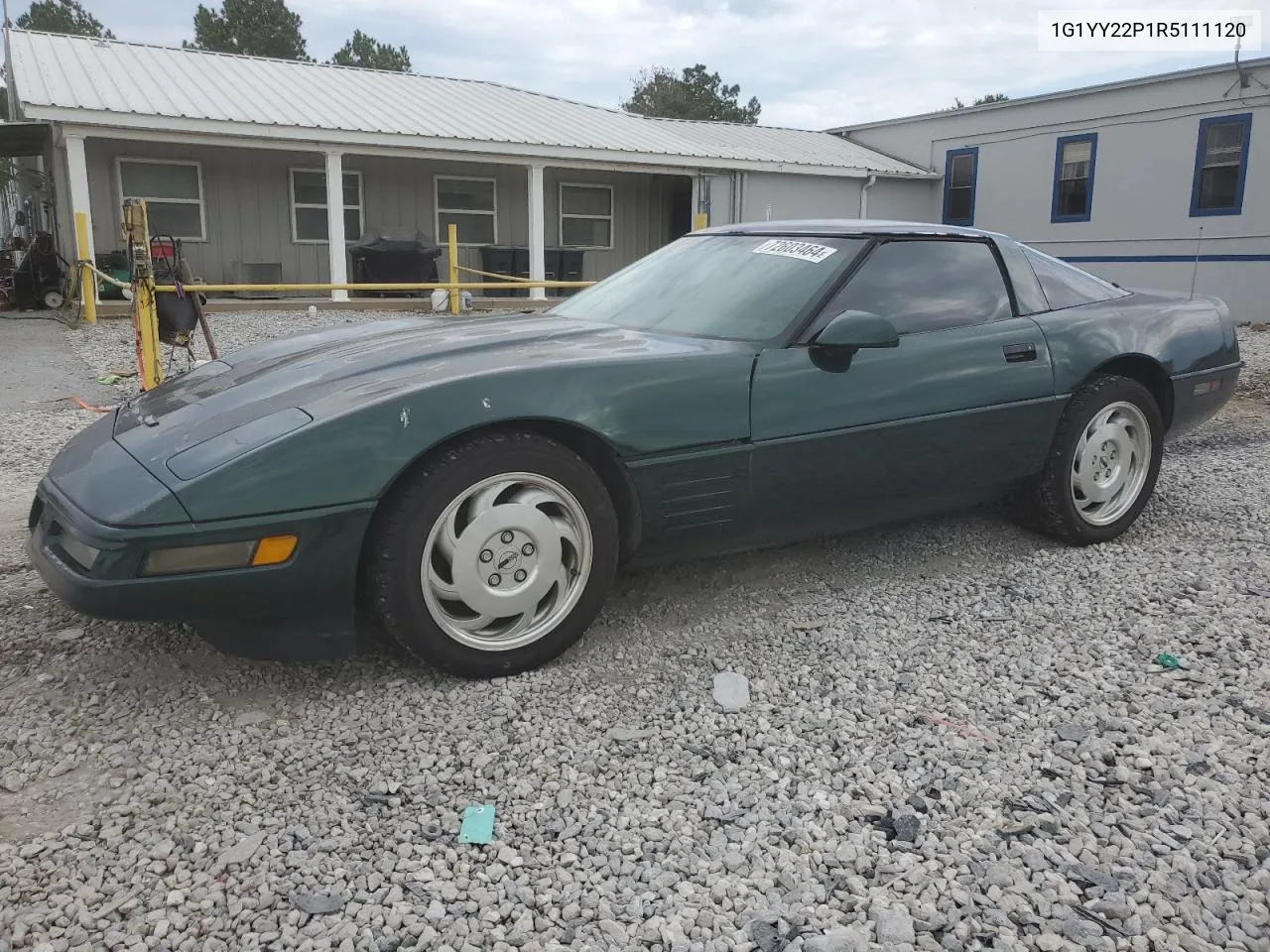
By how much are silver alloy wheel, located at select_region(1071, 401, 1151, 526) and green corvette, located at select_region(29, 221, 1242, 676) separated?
0.01m

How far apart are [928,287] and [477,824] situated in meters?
2.56

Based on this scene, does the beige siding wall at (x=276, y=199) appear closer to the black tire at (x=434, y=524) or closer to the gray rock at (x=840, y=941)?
the black tire at (x=434, y=524)

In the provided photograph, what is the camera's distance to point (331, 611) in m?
2.57

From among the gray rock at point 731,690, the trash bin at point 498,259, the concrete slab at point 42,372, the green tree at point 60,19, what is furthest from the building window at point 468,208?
the green tree at point 60,19

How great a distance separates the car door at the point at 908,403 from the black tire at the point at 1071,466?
0.09 m

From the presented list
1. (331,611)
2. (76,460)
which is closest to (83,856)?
(331,611)

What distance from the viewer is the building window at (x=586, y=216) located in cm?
1909

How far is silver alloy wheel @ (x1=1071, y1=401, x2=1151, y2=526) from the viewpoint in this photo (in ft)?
13.4

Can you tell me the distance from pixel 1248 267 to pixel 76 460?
17404 millimetres

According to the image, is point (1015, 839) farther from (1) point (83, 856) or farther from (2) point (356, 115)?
(2) point (356, 115)

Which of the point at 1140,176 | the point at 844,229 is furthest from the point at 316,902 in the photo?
the point at 1140,176

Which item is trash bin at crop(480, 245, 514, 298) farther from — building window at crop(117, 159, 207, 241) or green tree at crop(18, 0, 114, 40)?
green tree at crop(18, 0, 114, 40)

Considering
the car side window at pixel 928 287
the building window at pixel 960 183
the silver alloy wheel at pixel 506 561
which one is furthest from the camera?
the building window at pixel 960 183

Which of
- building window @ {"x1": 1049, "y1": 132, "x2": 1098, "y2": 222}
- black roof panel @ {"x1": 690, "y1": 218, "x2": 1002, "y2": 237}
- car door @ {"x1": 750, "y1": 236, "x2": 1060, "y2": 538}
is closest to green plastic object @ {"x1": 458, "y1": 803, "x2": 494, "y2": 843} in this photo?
car door @ {"x1": 750, "y1": 236, "x2": 1060, "y2": 538}
